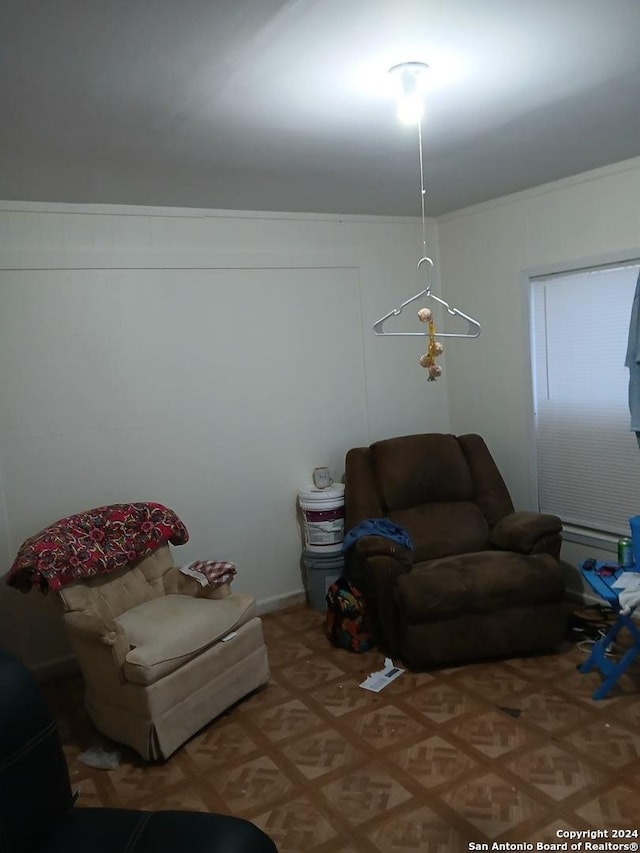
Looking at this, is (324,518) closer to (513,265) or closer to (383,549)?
(383,549)

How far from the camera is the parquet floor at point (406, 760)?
242 cm

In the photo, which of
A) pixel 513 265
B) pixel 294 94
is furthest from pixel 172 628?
pixel 513 265

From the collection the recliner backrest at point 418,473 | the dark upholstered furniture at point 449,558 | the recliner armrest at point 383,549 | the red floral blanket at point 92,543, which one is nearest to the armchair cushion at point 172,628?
the red floral blanket at point 92,543

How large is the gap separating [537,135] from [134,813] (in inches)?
119

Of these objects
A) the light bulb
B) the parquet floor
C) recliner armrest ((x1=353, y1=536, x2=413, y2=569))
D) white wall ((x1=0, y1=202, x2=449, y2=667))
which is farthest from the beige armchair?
the light bulb

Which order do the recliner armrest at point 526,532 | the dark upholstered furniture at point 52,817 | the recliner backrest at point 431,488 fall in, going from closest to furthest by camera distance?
the dark upholstered furniture at point 52,817 → the recliner armrest at point 526,532 → the recliner backrest at point 431,488

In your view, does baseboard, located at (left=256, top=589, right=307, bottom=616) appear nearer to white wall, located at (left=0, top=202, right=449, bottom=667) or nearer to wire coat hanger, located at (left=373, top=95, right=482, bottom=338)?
white wall, located at (left=0, top=202, right=449, bottom=667)

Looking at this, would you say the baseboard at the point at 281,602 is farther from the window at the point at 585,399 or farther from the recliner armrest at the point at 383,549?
the window at the point at 585,399

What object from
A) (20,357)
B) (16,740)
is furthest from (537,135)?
(16,740)

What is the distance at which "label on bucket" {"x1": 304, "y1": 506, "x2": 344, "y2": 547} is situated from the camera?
14.3 feet

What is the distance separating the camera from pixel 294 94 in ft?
7.63

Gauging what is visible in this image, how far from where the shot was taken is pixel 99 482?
12.7ft

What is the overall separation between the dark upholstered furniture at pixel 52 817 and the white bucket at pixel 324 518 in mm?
2529

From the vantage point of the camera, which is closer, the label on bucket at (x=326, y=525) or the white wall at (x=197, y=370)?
the white wall at (x=197, y=370)
